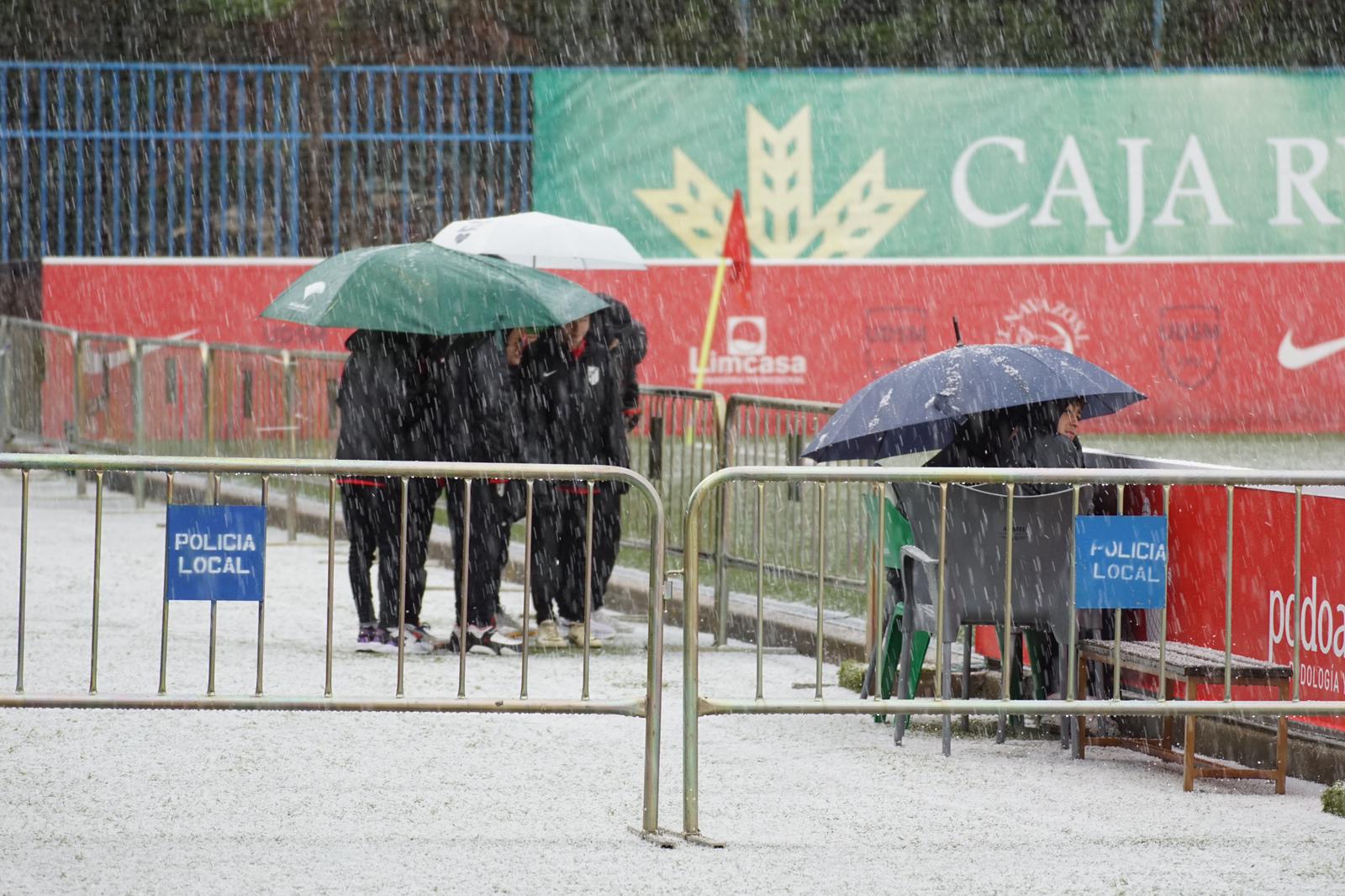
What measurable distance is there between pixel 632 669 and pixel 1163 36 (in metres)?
21.0

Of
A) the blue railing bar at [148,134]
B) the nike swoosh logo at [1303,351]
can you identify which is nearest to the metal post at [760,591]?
the nike swoosh logo at [1303,351]

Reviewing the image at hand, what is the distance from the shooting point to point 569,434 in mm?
10391

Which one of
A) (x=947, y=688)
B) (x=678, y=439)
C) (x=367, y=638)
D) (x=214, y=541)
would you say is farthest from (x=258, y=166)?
(x=214, y=541)

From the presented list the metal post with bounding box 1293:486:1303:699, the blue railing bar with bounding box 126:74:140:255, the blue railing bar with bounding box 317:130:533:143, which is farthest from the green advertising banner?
the metal post with bounding box 1293:486:1303:699

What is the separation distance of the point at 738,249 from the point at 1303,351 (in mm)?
5430

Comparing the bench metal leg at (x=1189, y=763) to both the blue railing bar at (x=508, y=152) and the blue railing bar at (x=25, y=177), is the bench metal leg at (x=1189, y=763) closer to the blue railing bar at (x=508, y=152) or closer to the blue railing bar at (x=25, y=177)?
the blue railing bar at (x=508, y=152)

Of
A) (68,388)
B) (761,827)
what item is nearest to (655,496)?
(761,827)

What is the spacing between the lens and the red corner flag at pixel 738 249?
68.7 feet

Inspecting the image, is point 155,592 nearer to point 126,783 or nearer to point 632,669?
point 632,669

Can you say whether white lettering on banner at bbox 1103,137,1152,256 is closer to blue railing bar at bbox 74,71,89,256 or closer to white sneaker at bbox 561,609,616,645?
blue railing bar at bbox 74,71,89,256

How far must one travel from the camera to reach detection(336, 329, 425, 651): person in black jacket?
32.6 feet

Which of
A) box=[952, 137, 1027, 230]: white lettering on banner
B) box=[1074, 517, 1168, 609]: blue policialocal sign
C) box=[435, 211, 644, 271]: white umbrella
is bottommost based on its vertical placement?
box=[1074, 517, 1168, 609]: blue policialocal sign

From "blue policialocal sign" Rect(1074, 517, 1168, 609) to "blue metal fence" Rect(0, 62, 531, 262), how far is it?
15.1 metres

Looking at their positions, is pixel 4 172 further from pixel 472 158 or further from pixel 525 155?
pixel 525 155
